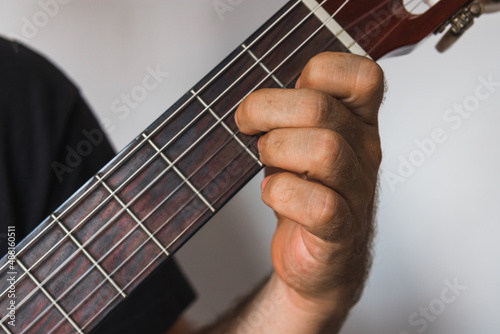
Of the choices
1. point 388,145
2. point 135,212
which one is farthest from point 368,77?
point 388,145

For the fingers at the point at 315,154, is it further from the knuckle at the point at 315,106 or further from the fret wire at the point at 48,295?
the fret wire at the point at 48,295

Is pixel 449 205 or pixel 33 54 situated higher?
pixel 33 54

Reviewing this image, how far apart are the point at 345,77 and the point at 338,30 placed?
75mm

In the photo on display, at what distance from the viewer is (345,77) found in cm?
52

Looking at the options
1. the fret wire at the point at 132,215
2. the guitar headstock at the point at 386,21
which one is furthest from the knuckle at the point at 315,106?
the fret wire at the point at 132,215

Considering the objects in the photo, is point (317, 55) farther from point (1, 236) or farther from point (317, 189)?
point (1, 236)

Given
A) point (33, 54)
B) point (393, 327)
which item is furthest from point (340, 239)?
point (393, 327)

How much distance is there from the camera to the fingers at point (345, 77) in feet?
1.70

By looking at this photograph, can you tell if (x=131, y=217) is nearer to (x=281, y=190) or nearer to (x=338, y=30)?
(x=281, y=190)

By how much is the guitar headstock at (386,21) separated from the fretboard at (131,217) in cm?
16

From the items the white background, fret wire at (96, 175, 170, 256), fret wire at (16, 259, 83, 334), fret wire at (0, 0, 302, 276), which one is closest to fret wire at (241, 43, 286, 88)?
fret wire at (0, 0, 302, 276)

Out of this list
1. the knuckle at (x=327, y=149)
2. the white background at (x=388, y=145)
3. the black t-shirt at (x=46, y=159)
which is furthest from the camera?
the white background at (x=388, y=145)

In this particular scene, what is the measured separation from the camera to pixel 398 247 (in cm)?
127

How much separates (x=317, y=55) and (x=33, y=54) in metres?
0.66
